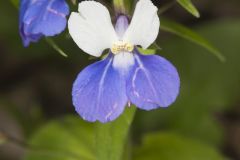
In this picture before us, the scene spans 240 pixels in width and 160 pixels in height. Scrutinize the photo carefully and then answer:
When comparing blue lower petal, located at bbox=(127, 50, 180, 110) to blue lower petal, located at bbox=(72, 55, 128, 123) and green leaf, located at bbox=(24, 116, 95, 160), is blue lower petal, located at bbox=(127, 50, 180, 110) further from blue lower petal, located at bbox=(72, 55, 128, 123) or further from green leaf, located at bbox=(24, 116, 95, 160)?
green leaf, located at bbox=(24, 116, 95, 160)

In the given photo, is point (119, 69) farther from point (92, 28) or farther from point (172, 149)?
point (172, 149)

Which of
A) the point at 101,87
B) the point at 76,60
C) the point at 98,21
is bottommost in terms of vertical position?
the point at 76,60

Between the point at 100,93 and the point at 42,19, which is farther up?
the point at 42,19

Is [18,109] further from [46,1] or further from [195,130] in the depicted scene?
[46,1]

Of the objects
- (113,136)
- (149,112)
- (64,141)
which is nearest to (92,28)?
(113,136)

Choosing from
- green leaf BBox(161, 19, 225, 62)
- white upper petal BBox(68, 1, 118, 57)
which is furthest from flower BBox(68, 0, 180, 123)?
green leaf BBox(161, 19, 225, 62)

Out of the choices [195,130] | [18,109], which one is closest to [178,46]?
[195,130]
